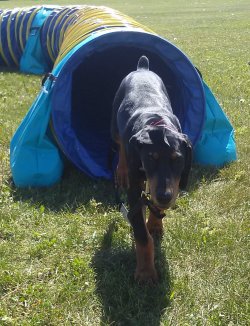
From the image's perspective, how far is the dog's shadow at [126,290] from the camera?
3367mm

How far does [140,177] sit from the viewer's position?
3.71 meters

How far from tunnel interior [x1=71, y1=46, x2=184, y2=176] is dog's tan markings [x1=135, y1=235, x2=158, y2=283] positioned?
93.0 inches

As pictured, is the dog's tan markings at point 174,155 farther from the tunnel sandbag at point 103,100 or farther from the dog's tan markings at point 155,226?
the tunnel sandbag at point 103,100

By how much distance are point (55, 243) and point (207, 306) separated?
144cm

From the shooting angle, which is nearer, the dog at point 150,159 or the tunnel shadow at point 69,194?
the dog at point 150,159

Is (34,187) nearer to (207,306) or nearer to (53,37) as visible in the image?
(207,306)

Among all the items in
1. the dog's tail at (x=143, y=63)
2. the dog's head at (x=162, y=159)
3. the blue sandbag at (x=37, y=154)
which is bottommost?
the blue sandbag at (x=37, y=154)

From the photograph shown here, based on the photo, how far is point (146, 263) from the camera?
11.9 ft

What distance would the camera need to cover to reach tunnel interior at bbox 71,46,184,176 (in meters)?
6.20

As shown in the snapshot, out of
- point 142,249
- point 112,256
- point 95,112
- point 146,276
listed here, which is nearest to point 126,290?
point 146,276

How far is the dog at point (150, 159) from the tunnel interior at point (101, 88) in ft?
5.02

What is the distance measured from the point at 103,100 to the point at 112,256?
3555 mm

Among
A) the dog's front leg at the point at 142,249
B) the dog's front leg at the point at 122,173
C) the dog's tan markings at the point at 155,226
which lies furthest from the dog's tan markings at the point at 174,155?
the dog's front leg at the point at 122,173

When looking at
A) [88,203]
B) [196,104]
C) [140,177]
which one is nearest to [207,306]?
[140,177]
